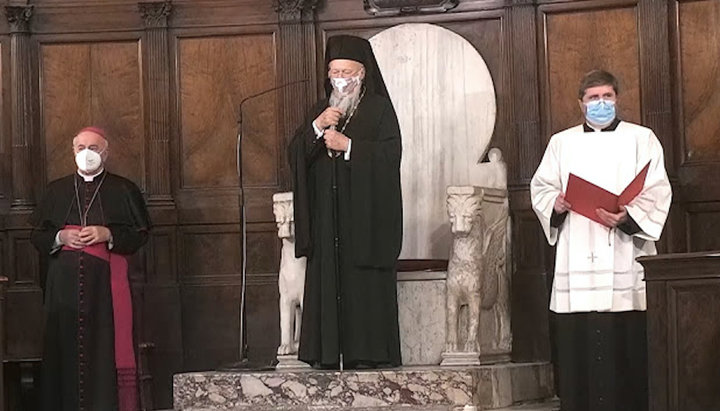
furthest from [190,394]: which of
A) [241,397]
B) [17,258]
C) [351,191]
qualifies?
[17,258]

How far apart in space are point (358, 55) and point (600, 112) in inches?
62.1

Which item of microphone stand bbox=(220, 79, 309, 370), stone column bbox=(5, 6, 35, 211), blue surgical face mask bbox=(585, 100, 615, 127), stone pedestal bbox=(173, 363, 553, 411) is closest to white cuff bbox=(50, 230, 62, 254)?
stone column bbox=(5, 6, 35, 211)

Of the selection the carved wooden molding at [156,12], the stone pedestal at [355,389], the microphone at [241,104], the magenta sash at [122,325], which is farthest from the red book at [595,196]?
the carved wooden molding at [156,12]

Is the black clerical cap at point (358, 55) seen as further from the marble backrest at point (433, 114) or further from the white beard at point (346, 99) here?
the marble backrest at point (433, 114)

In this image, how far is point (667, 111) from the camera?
10.7m

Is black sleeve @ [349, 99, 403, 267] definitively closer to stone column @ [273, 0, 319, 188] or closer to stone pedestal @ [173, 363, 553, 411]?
stone pedestal @ [173, 363, 553, 411]

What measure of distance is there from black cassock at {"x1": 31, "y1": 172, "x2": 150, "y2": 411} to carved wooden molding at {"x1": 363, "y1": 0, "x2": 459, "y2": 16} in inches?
87.6

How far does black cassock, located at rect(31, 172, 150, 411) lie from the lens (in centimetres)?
1039

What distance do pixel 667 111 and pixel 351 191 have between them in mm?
2326

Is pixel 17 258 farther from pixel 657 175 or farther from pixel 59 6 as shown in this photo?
pixel 657 175

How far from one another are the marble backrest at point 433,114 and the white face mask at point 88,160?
6.77 ft

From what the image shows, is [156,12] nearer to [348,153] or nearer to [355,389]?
[348,153]

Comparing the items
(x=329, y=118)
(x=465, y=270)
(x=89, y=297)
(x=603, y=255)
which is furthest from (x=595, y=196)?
(x=89, y=297)

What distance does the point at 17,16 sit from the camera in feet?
38.3
